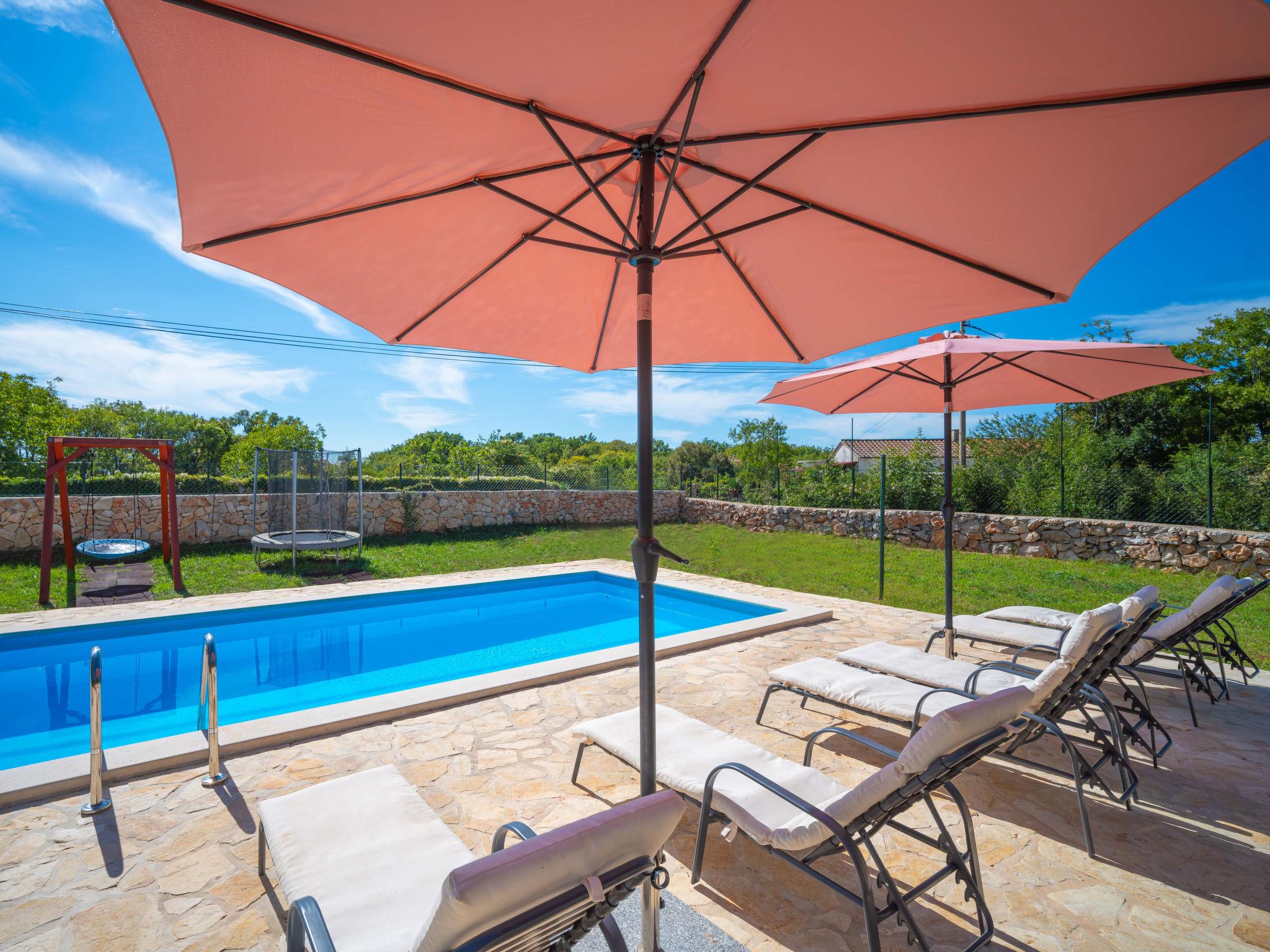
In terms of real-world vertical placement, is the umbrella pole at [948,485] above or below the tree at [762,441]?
below

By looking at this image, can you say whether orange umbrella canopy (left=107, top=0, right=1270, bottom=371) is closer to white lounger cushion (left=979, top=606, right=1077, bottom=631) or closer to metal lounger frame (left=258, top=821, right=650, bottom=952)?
metal lounger frame (left=258, top=821, right=650, bottom=952)

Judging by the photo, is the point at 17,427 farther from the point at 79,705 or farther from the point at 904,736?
the point at 904,736

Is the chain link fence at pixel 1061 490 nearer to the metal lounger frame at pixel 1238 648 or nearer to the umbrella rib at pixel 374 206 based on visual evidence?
the metal lounger frame at pixel 1238 648

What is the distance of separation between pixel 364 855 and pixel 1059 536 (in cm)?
1230

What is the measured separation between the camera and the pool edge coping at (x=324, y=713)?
3.12 m

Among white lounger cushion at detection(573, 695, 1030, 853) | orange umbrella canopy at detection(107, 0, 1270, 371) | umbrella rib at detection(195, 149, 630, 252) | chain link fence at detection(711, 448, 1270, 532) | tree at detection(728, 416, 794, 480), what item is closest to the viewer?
orange umbrella canopy at detection(107, 0, 1270, 371)

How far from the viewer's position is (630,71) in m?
1.62

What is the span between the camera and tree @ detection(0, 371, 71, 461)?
90.7 ft

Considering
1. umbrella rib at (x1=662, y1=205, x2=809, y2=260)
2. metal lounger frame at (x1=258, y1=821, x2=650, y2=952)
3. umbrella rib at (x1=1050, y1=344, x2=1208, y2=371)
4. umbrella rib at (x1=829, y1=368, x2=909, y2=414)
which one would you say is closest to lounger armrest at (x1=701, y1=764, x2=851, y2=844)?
metal lounger frame at (x1=258, y1=821, x2=650, y2=952)

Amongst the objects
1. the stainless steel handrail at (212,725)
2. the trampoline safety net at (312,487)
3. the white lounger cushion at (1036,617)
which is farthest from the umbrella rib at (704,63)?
the trampoline safety net at (312,487)

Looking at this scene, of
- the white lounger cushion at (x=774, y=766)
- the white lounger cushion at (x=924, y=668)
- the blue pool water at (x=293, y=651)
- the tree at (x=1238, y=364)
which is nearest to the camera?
the white lounger cushion at (x=774, y=766)

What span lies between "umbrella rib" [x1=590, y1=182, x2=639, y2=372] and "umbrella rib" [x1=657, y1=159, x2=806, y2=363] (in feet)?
0.54

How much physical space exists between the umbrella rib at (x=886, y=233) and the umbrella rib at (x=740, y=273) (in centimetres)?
18

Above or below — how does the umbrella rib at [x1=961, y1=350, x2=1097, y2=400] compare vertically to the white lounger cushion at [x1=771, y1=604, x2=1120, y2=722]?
above
